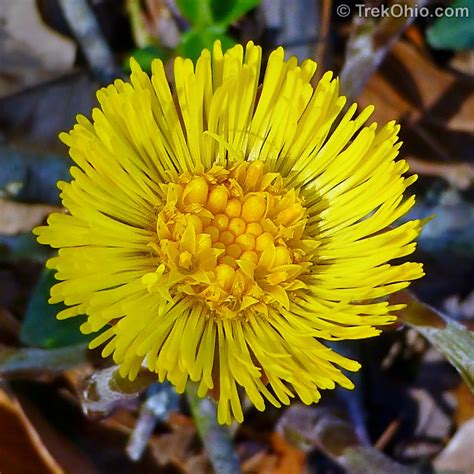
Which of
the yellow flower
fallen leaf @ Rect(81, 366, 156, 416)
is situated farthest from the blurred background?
the yellow flower

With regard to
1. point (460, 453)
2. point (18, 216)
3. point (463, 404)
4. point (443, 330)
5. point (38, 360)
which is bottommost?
point (38, 360)

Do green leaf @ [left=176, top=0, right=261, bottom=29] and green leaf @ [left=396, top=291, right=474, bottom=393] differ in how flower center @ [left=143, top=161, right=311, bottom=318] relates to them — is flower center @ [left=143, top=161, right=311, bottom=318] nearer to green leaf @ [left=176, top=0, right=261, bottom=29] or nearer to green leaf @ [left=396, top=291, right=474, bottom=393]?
green leaf @ [left=396, top=291, right=474, bottom=393]

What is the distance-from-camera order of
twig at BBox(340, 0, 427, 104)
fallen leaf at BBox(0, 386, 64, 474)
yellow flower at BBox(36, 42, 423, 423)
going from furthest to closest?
twig at BBox(340, 0, 427, 104) < fallen leaf at BBox(0, 386, 64, 474) < yellow flower at BBox(36, 42, 423, 423)

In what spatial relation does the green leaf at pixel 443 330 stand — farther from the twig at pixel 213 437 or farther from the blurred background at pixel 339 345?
the twig at pixel 213 437

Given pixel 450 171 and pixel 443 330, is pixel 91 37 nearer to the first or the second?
pixel 450 171

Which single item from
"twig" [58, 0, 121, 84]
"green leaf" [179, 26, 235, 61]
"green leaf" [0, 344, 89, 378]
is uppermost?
"green leaf" [179, 26, 235, 61]

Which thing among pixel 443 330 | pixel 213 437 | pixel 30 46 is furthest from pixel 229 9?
pixel 213 437

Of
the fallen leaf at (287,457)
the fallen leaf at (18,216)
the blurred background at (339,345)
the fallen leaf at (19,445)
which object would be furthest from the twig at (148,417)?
the fallen leaf at (18,216)
